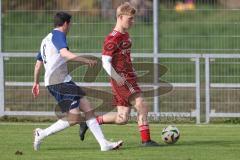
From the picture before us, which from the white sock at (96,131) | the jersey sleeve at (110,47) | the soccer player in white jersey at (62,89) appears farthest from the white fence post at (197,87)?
the white sock at (96,131)

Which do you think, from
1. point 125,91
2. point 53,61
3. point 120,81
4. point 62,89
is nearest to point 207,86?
point 125,91

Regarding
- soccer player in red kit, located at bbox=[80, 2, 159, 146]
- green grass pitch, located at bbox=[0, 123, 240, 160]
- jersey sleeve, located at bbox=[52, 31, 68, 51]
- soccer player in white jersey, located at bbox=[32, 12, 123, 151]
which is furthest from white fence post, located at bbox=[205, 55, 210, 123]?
jersey sleeve, located at bbox=[52, 31, 68, 51]

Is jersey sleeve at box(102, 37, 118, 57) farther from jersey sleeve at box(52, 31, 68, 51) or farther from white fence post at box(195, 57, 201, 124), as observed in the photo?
white fence post at box(195, 57, 201, 124)

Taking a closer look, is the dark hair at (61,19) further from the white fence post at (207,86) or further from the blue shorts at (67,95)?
the white fence post at (207,86)

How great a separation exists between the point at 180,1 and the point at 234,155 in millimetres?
8323

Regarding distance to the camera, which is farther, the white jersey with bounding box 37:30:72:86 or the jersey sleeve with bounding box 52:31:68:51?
the white jersey with bounding box 37:30:72:86

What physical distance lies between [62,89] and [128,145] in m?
1.40

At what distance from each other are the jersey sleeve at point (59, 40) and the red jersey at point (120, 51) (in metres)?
0.78

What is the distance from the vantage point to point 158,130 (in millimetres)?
17219

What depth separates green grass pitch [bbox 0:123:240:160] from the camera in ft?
42.5

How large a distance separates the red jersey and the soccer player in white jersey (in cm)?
58

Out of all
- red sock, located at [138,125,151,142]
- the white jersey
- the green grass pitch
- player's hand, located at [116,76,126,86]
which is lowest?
the green grass pitch

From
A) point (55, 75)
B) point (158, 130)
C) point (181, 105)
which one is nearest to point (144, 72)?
point (181, 105)

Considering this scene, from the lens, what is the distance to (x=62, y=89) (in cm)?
1388
